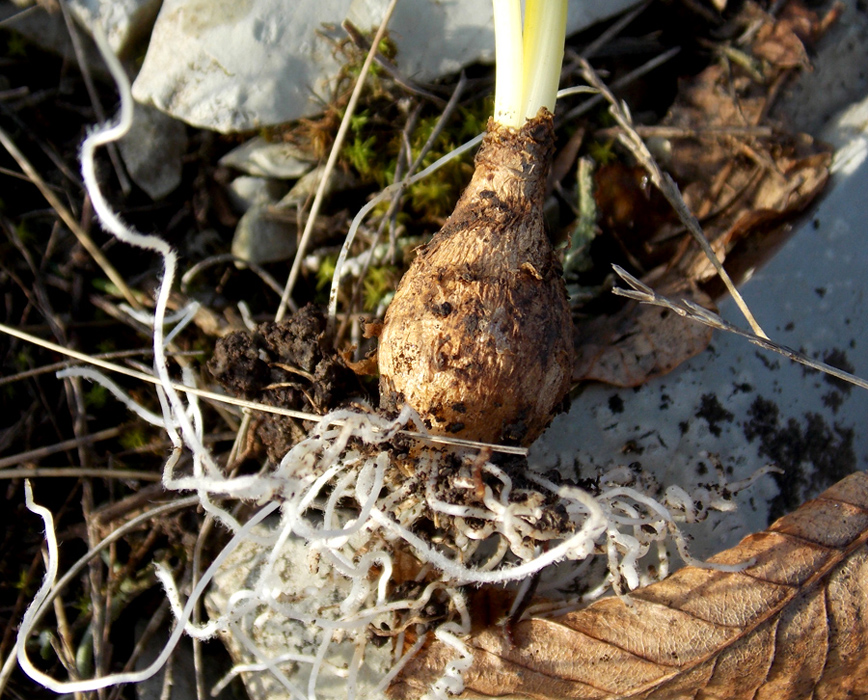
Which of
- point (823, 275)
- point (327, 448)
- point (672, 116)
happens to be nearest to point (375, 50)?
point (672, 116)

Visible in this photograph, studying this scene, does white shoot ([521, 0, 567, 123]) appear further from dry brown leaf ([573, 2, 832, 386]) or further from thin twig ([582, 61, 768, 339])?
dry brown leaf ([573, 2, 832, 386])

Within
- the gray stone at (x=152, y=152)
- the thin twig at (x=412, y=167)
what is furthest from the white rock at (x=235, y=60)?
the thin twig at (x=412, y=167)

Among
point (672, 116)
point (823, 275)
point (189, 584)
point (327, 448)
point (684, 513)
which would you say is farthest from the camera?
point (672, 116)

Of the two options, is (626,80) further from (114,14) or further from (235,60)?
(114,14)

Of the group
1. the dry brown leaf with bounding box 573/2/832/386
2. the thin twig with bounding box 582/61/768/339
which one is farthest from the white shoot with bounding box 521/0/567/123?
the dry brown leaf with bounding box 573/2/832/386

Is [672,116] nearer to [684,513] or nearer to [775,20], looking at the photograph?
[775,20]

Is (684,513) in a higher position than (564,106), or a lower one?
lower
